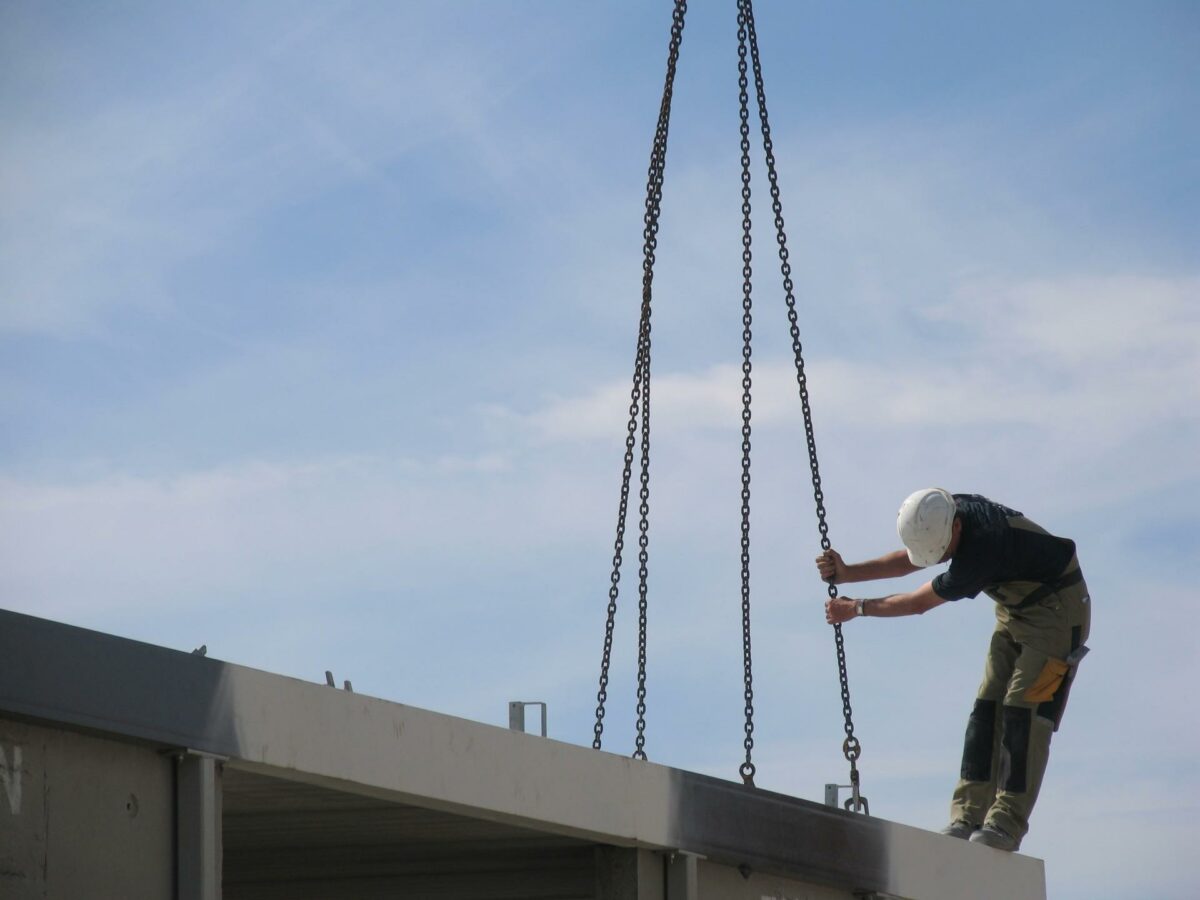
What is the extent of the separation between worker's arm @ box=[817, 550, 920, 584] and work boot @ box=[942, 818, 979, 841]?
1.29 metres

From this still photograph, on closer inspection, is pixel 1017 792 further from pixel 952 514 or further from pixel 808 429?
pixel 808 429

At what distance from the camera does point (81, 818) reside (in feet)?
17.6

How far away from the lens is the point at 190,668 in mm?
5621

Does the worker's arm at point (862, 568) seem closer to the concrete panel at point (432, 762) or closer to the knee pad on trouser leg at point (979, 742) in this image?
the knee pad on trouser leg at point (979, 742)

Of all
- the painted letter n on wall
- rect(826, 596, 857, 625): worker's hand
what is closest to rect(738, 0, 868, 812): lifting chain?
rect(826, 596, 857, 625): worker's hand

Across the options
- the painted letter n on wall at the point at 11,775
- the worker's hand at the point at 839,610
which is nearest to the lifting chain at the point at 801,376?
the worker's hand at the point at 839,610

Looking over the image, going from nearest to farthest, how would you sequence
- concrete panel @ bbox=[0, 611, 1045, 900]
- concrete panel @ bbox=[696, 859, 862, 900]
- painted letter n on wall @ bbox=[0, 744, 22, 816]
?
1. painted letter n on wall @ bbox=[0, 744, 22, 816]
2. concrete panel @ bbox=[0, 611, 1045, 900]
3. concrete panel @ bbox=[696, 859, 862, 900]

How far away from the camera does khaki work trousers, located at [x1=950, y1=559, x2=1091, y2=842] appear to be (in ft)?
31.3

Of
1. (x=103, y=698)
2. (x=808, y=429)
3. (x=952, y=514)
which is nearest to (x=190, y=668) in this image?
(x=103, y=698)

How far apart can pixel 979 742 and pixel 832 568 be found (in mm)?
1175

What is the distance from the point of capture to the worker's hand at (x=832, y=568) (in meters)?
9.76

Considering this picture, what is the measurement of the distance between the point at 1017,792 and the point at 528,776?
3.69 metres

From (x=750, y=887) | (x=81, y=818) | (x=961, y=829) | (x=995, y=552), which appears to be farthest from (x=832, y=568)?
(x=81, y=818)

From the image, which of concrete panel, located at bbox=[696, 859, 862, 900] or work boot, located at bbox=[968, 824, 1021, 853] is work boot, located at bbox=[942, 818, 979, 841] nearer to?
work boot, located at bbox=[968, 824, 1021, 853]
